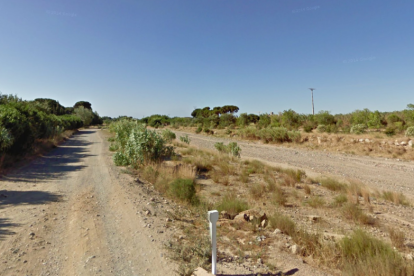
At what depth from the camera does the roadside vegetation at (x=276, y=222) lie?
4.05 metres

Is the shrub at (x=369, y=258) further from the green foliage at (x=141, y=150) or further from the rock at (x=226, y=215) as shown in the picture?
the green foliage at (x=141, y=150)

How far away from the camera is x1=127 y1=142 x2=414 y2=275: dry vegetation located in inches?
158

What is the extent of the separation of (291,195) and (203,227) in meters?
5.47

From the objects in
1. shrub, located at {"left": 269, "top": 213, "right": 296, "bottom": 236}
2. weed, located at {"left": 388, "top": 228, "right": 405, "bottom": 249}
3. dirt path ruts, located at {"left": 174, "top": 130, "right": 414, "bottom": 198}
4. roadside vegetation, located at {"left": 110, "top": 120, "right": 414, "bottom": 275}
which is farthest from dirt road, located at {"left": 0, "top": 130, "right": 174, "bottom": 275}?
dirt path ruts, located at {"left": 174, "top": 130, "right": 414, "bottom": 198}

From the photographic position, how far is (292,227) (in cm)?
538

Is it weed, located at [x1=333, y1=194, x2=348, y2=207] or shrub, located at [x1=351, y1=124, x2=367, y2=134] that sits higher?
shrub, located at [x1=351, y1=124, x2=367, y2=134]

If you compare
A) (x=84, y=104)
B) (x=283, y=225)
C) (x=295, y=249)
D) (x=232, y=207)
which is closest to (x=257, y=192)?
(x=232, y=207)

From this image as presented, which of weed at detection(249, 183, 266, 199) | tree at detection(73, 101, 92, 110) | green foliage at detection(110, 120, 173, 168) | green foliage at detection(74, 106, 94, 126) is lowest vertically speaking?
weed at detection(249, 183, 266, 199)

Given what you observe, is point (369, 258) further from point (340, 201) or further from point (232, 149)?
point (232, 149)

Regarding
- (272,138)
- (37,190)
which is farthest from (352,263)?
(272,138)

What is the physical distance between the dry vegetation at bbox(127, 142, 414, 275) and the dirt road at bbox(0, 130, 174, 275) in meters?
0.60

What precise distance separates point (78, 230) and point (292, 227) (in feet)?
15.1

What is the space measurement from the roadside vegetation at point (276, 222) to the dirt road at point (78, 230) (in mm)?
537

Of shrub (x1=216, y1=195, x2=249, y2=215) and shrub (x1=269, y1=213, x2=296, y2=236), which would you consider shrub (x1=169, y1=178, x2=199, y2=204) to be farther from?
shrub (x1=269, y1=213, x2=296, y2=236)
